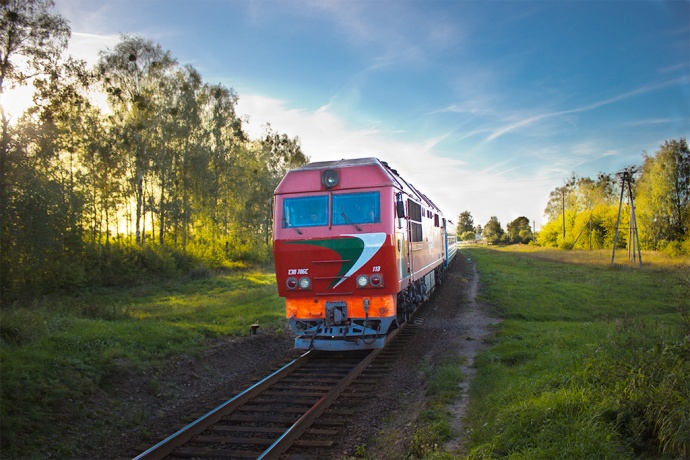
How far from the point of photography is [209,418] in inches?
249

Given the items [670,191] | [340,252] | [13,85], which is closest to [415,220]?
[340,252]

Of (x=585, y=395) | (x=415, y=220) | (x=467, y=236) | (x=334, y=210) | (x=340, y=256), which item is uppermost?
(x=467, y=236)

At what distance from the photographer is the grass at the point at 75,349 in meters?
6.10

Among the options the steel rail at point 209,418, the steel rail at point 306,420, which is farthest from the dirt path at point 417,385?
the steel rail at point 209,418

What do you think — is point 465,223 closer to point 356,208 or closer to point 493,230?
point 493,230

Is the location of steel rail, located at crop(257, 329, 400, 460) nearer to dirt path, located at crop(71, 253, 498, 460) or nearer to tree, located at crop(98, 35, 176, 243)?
dirt path, located at crop(71, 253, 498, 460)

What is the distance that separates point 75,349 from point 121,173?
815 inches

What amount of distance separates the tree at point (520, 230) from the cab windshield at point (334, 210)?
88.0 m

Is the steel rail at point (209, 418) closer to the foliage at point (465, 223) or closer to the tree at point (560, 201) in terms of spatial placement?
the tree at point (560, 201)

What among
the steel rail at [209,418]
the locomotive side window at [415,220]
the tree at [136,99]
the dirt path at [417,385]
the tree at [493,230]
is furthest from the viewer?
the tree at [493,230]

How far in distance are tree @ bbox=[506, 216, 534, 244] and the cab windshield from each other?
88.0 meters

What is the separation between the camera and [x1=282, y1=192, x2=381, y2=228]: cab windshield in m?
9.70

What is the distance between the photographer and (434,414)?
6.22 m

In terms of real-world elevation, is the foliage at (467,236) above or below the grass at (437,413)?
above
